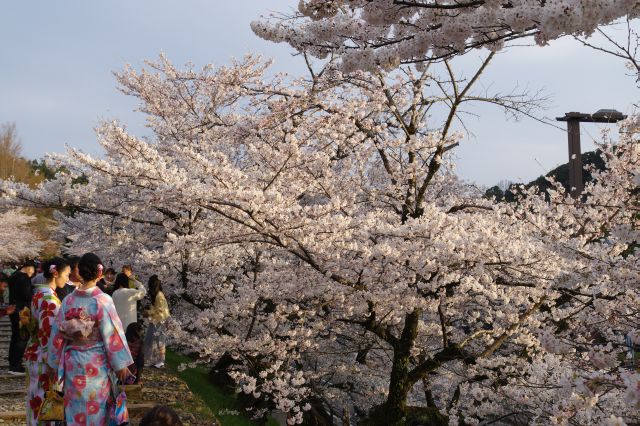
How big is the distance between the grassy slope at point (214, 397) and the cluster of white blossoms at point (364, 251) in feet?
1.62

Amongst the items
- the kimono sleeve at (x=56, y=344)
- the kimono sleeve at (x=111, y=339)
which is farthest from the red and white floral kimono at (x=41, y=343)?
the kimono sleeve at (x=111, y=339)

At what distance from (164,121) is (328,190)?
1047 cm

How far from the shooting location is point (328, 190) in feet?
29.1

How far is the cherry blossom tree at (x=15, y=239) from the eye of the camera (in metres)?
30.6

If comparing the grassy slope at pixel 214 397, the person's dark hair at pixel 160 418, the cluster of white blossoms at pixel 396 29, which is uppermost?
the cluster of white blossoms at pixel 396 29

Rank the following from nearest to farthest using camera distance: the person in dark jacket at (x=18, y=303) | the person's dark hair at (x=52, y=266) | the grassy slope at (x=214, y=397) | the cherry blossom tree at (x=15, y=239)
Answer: the person's dark hair at (x=52, y=266)
the person in dark jacket at (x=18, y=303)
the grassy slope at (x=214, y=397)
the cherry blossom tree at (x=15, y=239)

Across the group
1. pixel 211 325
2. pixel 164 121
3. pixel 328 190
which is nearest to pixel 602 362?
pixel 328 190

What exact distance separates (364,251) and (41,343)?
342cm

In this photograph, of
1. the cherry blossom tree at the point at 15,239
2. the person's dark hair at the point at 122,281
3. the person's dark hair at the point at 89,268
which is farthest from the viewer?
the cherry blossom tree at the point at 15,239

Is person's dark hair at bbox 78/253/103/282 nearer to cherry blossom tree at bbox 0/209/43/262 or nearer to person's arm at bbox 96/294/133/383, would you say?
person's arm at bbox 96/294/133/383

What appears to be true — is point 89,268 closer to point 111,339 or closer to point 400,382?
point 111,339

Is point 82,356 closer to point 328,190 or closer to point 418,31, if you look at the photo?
point 418,31

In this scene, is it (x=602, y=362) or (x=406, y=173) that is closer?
(x=602, y=362)

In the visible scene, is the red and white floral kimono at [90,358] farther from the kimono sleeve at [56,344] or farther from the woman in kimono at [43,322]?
the woman in kimono at [43,322]
